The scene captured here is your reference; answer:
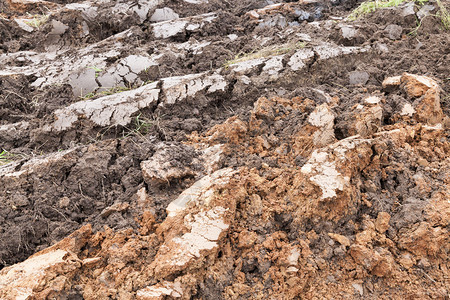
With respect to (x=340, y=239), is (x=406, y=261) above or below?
below

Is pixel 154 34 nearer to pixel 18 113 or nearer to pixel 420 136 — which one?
pixel 18 113

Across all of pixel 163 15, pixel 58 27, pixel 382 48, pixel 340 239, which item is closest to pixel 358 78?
pixel 382 48

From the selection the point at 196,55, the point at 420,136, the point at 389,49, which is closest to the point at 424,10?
the point at 389,49

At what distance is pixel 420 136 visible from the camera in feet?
9.21

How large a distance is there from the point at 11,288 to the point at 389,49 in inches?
157

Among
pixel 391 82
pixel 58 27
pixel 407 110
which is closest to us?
pixel 407 110

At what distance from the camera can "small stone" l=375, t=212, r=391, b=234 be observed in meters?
2.25

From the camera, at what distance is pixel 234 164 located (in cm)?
268

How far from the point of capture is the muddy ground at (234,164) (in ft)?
6.80

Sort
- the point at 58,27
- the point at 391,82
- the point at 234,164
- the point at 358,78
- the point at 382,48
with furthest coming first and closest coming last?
the point at 58,27
the point at 382,48
the point at 358,78
the point at 391,82
the point at 234,164

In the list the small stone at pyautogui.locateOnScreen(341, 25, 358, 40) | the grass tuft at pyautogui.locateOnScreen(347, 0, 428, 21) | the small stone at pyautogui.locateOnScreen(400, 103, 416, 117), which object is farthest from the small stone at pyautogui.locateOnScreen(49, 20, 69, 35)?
the small stone at pyautogui.locateOnScreen(400, 103, 416, 117)

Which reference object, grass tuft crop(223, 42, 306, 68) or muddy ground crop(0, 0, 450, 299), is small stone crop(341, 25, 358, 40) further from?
grass tuft crop(223, 42, 306, 68)

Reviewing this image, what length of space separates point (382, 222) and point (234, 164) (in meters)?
1.11

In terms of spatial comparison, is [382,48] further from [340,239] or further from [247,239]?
[247,239]
